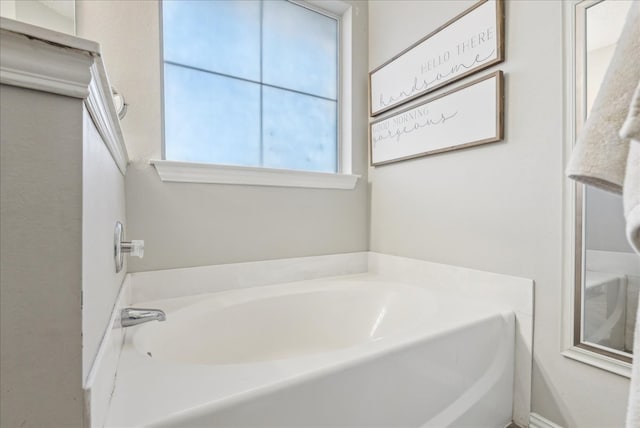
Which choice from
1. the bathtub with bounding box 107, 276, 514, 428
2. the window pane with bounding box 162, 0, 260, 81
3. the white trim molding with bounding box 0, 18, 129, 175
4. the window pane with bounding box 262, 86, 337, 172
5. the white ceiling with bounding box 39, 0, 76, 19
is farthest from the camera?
the window pane with bounding box 262, 86, 337, 172

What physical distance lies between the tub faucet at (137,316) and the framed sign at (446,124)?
4.57 ft

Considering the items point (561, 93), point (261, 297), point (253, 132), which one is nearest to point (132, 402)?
point (261, 297)

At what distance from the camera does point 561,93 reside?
3.45 ft

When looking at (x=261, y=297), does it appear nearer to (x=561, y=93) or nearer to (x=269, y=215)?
(x=269, y=215)

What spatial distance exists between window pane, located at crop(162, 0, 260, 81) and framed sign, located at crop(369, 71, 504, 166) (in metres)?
0.86

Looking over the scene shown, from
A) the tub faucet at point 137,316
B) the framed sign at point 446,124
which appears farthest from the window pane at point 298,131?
the tub faucet at point 137,316

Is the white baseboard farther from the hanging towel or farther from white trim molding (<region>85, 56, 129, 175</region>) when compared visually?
white trim molding (<region>85, 56, 129, 175</region>)

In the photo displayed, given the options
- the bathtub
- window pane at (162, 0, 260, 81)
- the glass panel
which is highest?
window pane at (162, 0, 260, 81)

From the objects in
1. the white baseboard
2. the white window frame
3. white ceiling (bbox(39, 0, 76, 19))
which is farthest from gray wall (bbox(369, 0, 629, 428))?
white ceiling (bbox(39, 0, 76, 19))

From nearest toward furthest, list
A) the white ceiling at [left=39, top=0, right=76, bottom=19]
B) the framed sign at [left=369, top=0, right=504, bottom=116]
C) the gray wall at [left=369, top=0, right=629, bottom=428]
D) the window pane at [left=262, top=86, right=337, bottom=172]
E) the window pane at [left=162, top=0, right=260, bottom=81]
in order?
the white ceiling at [left=39, top=0, right=76, bottom=19] → the gray wall at [left=369, top=0, right=629, bottom=428] → the framed sign at [left=369, top=0, right=504, bottom=116] → the window pane at [left=162, top=0, right=260, bottom=81] → the window pane at [left=262, top=86, right=337, bottom=172]

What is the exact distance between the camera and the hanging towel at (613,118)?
18.3 inches

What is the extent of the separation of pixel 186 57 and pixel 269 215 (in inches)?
36.3

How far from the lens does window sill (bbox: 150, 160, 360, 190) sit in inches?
55.9

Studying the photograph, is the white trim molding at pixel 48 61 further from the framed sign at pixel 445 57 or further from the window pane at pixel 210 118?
the framed sign at pixel 445 57
